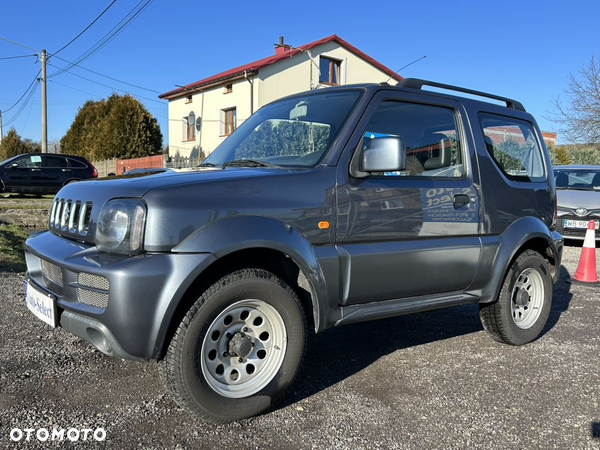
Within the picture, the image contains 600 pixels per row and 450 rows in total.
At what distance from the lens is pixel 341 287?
308 centimetres

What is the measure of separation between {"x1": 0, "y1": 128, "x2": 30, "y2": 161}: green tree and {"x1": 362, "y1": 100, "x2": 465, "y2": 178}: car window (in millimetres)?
46930

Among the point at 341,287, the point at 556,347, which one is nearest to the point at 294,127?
the point at 341,287

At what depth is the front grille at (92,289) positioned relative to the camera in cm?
247

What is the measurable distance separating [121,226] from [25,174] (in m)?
16.6

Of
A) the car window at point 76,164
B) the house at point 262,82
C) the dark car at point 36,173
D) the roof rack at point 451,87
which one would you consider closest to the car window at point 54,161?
the dark car at point 36,173

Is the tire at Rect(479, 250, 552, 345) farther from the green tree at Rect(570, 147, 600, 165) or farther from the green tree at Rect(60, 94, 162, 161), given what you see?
the green tree at Rect(60, 94, 162, 161)

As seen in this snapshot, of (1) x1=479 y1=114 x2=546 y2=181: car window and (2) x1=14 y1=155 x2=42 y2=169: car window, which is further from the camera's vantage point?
(2) x1=14 y1=155 x2=42 y2=169: car window

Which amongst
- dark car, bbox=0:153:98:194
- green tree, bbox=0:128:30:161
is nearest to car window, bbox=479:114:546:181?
dark car, bbox=0:153:98:194

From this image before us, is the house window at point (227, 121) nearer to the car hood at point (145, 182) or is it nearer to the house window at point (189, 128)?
the house window at point (189, 128)

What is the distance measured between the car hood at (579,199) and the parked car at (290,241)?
6700 millimetres

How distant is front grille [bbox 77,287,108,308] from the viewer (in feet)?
8.13

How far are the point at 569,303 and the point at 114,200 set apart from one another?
5141 millimetres

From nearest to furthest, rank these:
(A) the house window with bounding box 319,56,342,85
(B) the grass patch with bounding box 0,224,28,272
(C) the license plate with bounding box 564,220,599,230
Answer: (B) the grass patch with bounding box 0,224,28,272
(C) the license plate with bounding box 564,220,599,230
(A) the house window with bounding box 319,56,342,85

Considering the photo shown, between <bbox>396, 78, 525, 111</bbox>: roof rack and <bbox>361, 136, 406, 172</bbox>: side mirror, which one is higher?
<bbox>396, 78, 525, 111</bbox>: roof rack
